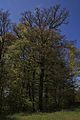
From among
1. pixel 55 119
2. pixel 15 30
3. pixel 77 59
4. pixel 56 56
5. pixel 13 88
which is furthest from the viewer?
pixel 77 59

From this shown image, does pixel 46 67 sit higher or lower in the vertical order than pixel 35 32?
lower

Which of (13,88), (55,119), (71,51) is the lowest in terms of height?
(55,119)

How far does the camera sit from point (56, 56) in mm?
43625

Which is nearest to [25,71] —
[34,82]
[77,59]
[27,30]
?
[34,82]

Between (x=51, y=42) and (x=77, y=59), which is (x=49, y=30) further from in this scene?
(x=77, y=59)

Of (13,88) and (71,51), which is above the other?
(71,51)

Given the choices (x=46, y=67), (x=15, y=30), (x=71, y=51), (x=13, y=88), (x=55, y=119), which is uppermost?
(x=15, y=30)

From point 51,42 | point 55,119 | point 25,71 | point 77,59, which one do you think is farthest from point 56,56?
point 55,119

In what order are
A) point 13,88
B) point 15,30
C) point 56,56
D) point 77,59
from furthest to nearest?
point 77,59
point 15,30
point 56,56
point 13,88

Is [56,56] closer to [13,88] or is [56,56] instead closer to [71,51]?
[71,51]

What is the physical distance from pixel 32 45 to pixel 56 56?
381 cm

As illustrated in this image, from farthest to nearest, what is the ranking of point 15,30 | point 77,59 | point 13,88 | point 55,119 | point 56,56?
point 77,59 < point 15,30 < point 56,56 < point 13,88 < point 55,119

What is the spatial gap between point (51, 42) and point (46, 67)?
366 cm

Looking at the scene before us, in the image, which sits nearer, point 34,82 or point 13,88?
point 13,88
